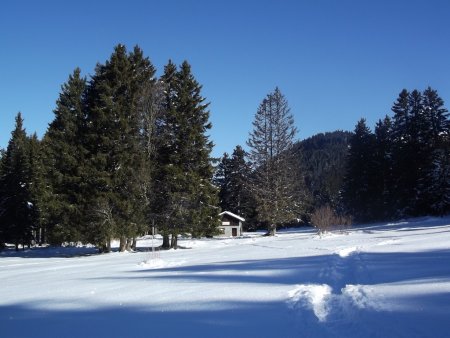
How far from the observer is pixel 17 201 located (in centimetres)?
3953

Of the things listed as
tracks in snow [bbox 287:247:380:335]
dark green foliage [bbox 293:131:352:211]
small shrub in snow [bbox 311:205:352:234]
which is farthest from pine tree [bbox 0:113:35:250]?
tracks in snow [bbox 287:247:380:335]

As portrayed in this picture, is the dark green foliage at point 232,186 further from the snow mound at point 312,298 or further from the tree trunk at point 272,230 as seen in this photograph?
the snow mound at point 312,298

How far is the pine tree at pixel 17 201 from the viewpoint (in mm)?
39156

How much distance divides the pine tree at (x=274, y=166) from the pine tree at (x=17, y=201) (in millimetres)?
22007

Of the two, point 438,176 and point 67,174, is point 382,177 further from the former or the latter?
point 67,174

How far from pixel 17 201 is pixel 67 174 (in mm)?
17473

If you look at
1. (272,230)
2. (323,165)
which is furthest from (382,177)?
(323,165)

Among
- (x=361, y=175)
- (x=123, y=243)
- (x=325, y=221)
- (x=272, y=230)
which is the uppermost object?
(x=361, y=175)

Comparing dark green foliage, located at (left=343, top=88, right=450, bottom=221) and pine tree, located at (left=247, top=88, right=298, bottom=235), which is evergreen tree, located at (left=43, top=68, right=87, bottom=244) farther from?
dark green foliage, located at (left=343, top=88, right=450, bottom=221)

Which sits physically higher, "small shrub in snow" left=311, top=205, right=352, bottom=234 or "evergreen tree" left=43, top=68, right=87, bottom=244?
"evergreen tree" left=43, top=68, right=87, bottom=244

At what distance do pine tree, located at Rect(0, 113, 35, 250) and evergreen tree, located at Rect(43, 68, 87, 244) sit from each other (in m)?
13.6

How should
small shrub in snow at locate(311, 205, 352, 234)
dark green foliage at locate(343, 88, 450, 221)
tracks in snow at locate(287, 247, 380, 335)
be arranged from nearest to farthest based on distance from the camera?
1. tracks in snow at locate(287, 247, 380, 335)
2. small shrub in snow at locate(311, 205, 352, 234)
3. dark green foliage at locate(343, 88, 450, 221)

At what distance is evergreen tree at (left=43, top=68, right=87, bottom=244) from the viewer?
82.1 ft

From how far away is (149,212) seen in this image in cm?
2598
